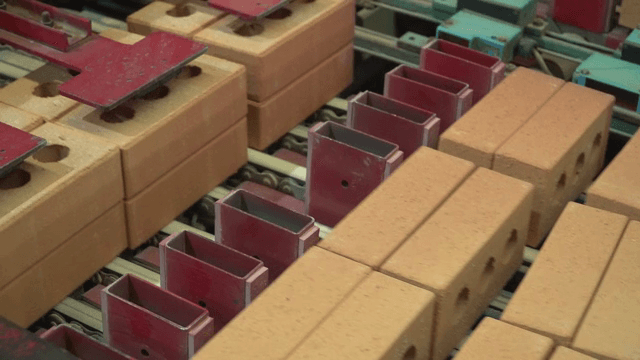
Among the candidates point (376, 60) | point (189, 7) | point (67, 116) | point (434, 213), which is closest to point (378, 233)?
point (434, 213)

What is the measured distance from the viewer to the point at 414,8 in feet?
18.5

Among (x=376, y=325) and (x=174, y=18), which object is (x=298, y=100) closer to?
(x=174, y=18)

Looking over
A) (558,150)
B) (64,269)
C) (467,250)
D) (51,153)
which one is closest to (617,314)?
(467,250)

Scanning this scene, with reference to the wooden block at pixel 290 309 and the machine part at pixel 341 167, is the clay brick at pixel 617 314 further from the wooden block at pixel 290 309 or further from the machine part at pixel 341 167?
the machine part at pixel 341 167

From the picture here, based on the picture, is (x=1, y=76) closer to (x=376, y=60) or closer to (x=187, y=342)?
(x=376, y=60)

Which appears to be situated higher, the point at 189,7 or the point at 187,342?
the point at 189,7

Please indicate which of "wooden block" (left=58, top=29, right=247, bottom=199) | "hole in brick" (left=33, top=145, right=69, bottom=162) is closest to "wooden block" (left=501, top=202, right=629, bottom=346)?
"wooden block" (left=58, top=29, right=247, bottom=199)

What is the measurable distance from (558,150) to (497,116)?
32 centimetres

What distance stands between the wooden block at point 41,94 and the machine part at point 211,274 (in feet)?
2.70

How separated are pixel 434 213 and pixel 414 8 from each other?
2.20 metres

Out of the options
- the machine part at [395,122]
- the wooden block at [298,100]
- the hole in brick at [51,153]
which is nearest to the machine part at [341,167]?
the machine part at [395,122]

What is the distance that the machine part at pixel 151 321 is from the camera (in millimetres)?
3391

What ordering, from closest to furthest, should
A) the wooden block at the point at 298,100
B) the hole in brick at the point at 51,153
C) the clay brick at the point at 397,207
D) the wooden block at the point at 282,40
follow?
the clay brick at the point at 397,207 → the hole in brick at the point at 51,153 → the wooden block at the point at 282,40 → the wooden block at the point at 298,100

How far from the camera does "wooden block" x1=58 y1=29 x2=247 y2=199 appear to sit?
158 inches
